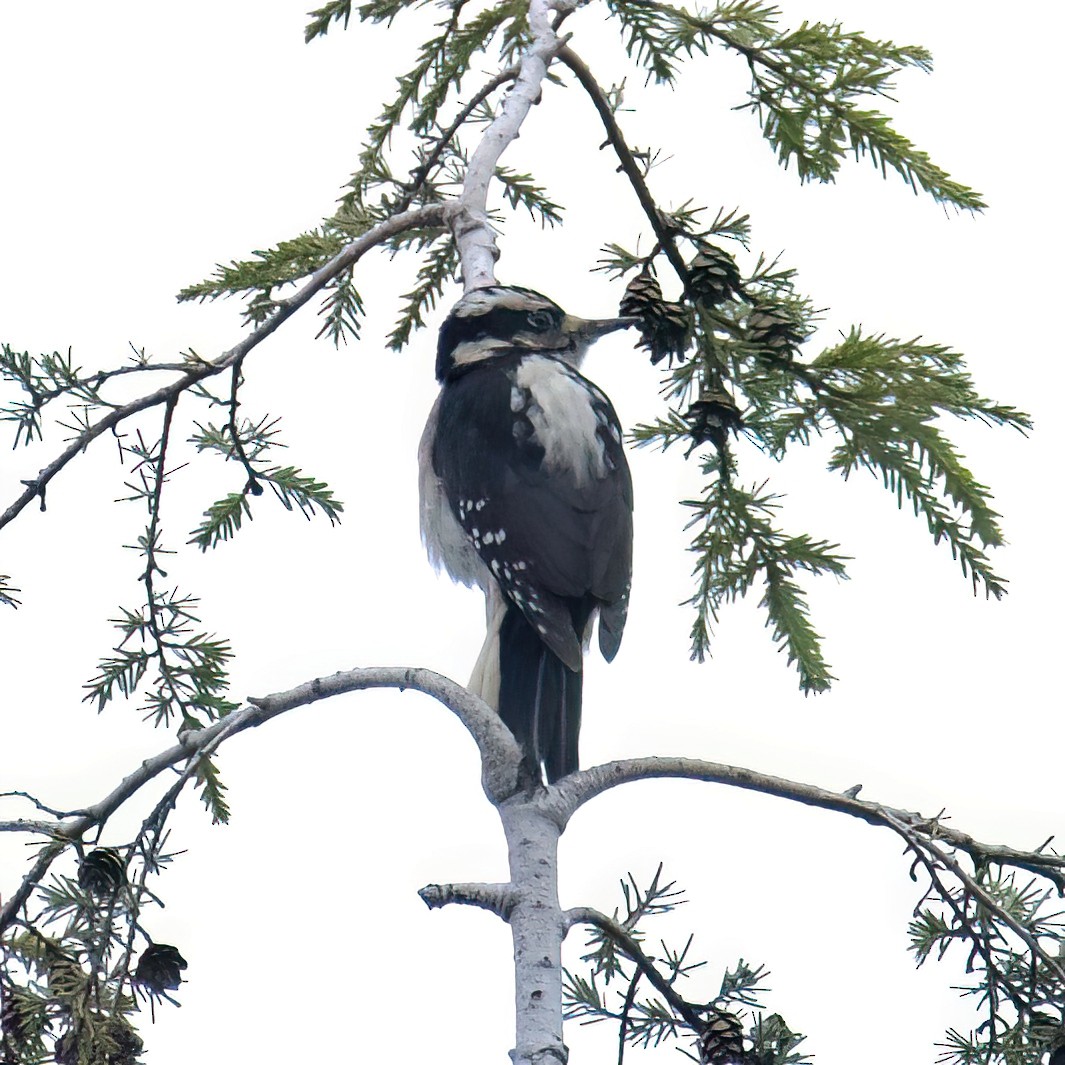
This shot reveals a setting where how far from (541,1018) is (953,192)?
178 cm

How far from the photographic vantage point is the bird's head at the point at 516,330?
3053mm

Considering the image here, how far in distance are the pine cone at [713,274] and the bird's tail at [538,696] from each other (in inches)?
24.4

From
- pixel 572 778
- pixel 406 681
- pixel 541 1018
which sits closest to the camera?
pixel 541 1018

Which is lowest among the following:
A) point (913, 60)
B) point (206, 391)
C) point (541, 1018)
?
point (541, 1018)

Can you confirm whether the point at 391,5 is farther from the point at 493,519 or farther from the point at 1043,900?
the point at 1043,900

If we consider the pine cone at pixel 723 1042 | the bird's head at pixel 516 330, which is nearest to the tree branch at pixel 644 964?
the pine cone at pixel 723 1042

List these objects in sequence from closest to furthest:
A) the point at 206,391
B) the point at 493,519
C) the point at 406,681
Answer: the point at 406,681 < the point at 206,391 < the point at 493,519

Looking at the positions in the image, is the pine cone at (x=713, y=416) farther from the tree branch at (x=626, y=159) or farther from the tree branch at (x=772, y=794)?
the tree branch at (x=772, y=794)

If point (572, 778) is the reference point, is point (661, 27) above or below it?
above

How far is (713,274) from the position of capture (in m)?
2.53

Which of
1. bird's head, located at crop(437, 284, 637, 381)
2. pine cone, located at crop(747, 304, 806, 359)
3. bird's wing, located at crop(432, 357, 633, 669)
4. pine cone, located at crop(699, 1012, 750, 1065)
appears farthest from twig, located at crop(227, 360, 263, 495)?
pine cone, located at crop(699, 1012, 750, 1065)

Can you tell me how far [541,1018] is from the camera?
1.80 m

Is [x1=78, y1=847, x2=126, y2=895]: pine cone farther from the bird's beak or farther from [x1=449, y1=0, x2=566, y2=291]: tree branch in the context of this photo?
the bird's beak

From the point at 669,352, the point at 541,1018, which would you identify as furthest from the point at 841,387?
the point at 541,1018
